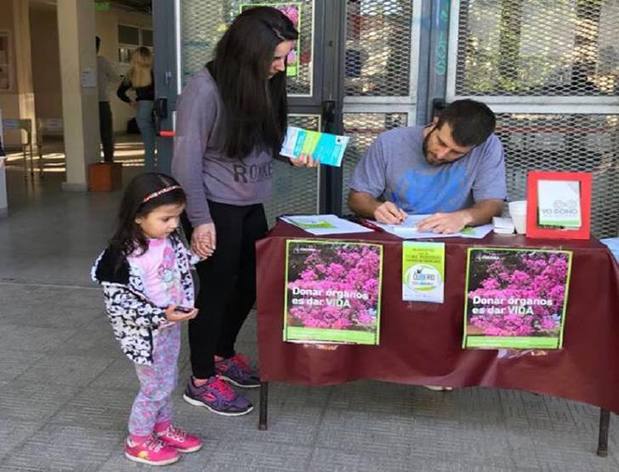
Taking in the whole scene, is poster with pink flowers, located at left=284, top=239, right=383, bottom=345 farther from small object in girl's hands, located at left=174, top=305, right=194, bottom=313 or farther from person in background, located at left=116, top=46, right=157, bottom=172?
person in background, located at left=116, top=46, right=157, bottom=172

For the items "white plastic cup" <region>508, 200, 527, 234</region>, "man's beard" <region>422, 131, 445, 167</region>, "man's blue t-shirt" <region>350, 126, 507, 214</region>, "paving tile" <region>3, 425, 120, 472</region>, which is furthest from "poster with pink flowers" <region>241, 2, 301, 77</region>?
"paving tile" <region>3, 425, 120, 472</region>

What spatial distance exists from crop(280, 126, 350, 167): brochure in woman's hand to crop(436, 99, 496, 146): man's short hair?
410mm

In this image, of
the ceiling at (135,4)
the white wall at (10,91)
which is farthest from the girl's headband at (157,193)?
the ceiling at (135,4)

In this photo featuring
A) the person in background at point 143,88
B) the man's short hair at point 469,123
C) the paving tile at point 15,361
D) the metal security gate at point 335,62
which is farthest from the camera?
the person in background at point 143,88

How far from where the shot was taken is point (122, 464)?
2547mm

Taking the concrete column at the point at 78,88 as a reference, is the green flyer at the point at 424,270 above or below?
below

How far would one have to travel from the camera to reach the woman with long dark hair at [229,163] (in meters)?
2.61

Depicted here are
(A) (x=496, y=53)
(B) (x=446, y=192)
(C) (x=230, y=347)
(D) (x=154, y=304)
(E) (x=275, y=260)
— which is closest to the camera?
(D) (x=154, y=304)

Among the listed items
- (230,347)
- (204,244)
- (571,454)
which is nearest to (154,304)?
(204,244)

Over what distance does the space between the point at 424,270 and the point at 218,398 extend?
3.42 ft

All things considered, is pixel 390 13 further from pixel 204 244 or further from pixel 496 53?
pixel 204 244

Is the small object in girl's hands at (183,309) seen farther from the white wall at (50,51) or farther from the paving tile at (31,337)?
the white wall at (50,51)

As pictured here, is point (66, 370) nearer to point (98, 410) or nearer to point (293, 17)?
point (98, 410)

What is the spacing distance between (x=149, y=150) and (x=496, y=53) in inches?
143
